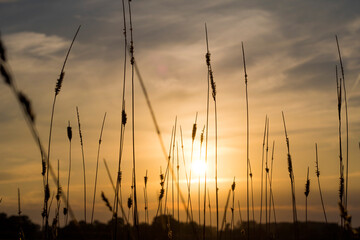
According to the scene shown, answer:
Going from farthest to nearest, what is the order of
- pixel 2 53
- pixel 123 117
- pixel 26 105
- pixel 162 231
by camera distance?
1. pixel 162 231
2. pixel 123 117
3. pixel 2 53
4. pixel 26 105

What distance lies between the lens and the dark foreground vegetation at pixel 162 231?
276cm

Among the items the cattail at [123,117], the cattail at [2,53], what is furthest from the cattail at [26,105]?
the cattail at [123,117]

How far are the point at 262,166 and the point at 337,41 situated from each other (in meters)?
2.13

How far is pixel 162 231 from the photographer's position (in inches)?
167

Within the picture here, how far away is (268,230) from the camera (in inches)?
179

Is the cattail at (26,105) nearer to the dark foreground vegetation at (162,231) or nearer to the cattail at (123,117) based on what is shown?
the dark foreground vegetation at (162,231)

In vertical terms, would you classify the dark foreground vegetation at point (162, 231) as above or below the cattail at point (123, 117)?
below

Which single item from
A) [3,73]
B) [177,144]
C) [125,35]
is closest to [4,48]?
[3,73]

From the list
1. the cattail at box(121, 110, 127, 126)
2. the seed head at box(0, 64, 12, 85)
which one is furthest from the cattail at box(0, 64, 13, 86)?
the cattail at box(121, 110, 127, 126)

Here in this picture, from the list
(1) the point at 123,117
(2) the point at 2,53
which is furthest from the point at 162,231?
(2) the point at 2,53

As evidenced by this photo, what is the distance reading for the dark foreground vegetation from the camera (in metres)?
2.76

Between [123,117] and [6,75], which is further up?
[123,117]

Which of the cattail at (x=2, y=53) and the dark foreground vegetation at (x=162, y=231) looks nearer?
the cattail at (x=2, y=53)

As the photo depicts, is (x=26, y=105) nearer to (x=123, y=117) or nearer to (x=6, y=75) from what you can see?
(x=6, y=75)
